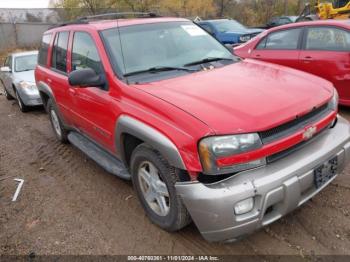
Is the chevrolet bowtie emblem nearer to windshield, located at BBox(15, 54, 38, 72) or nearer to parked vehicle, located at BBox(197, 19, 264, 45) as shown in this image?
windshield, located at BBox(15, 54, 38, 72)

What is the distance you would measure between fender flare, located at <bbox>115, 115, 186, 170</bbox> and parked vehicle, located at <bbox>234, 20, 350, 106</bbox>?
394 centimetres

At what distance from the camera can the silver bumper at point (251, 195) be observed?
2.41m

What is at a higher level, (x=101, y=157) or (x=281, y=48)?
(x=281, y=48)

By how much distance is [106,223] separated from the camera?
346cm

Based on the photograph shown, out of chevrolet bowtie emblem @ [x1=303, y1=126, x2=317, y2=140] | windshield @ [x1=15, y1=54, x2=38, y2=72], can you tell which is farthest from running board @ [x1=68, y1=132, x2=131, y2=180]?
windshield @ [x1=15, y1=54, x2=38, y2=72]

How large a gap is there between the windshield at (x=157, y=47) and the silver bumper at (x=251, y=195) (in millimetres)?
1475

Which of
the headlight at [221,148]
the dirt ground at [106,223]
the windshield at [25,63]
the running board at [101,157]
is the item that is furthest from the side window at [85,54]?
the windshield at [25,63]

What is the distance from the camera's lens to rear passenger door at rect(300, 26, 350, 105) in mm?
5516

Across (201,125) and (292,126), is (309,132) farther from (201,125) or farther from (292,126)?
(201,125)

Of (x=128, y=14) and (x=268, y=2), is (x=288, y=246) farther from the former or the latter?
→ (x=268, y=2)

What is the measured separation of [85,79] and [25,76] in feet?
19.6

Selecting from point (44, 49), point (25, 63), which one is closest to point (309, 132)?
point (44, 49)

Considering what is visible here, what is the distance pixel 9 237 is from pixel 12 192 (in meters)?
1.04

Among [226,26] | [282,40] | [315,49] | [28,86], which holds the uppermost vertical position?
[282,40]
